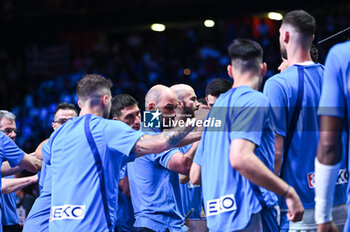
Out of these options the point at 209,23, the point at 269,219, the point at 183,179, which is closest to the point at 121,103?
the point at 183,179

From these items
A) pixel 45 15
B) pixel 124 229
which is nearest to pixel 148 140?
pixel 124 229

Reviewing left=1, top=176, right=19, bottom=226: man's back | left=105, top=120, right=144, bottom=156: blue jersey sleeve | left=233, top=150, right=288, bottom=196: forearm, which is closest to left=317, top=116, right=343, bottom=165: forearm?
left=233, top=150, right=288, bottom=196: forearm

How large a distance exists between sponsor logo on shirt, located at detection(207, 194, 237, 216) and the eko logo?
168 cm

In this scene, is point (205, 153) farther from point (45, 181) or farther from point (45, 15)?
point (45, 15)

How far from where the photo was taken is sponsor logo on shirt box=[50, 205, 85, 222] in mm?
4133

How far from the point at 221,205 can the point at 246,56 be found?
95 cm

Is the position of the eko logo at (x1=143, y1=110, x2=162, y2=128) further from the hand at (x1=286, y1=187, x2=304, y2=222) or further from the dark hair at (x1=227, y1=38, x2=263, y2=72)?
the hand at (x1=286, y1=187, x2=304, y2=222)

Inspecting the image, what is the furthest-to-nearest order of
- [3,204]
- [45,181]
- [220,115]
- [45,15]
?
[45,15]
[3,204]
[45,181]
[220,115]

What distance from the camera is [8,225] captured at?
653 cm

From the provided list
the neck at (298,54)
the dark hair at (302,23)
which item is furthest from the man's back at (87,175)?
the dark hair at (302,23)

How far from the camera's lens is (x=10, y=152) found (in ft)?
18.2

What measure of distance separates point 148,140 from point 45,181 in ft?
5.18

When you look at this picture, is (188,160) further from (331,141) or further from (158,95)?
(331,141)

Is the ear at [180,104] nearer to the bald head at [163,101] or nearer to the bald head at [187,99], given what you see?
the bald head at [187,99]
